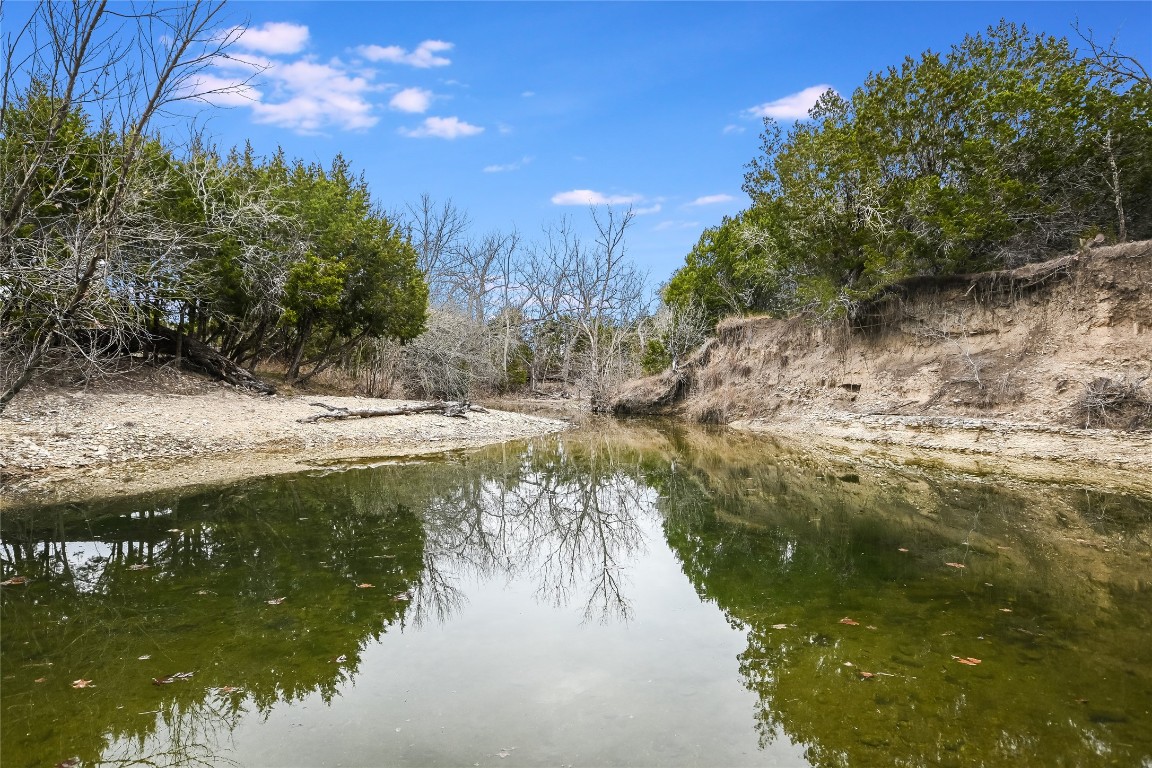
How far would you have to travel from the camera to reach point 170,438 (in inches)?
582

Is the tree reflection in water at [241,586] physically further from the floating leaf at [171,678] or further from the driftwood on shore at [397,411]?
the driftwood on shore at [397,411]

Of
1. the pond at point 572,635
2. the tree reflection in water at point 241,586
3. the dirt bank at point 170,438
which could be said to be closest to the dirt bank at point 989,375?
the pond at point 572,635

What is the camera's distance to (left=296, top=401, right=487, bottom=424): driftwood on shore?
19.2 meters

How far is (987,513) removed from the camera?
1048cm

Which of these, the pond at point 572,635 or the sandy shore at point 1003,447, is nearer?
the pond at point 572,635

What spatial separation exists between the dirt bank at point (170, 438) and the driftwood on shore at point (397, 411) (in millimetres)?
231

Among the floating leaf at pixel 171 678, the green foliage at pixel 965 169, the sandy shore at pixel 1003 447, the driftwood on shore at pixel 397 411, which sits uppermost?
the green foliage at pixel 965 169

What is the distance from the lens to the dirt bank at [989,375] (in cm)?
1575

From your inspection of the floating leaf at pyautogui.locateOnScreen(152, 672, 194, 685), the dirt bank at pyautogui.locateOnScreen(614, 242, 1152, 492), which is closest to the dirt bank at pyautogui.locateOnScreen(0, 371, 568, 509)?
the floating leaf at pyautogui.locateOnScreen(152, 672, 194, 685)

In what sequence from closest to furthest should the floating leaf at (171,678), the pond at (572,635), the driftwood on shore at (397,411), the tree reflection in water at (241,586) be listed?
the pond at (572,635), the tree reflection in water at (241,586), the floating leaf at (171,678), the driftwood on shore at (397,411)

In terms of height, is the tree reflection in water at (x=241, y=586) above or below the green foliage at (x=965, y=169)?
below

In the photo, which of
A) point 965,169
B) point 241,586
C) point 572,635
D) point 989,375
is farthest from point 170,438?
point 965,169

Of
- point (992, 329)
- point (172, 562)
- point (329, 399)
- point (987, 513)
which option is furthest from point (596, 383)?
point (172, 562)

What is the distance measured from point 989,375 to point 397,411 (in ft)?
59.8
